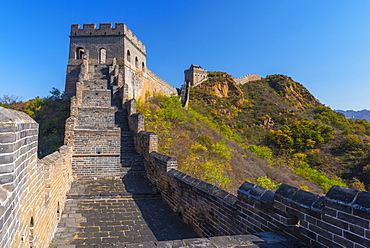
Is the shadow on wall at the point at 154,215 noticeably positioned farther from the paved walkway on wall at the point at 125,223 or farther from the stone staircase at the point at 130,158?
the stone staircase at the point at 130,158

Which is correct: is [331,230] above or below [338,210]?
below

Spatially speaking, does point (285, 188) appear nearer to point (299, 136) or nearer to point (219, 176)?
point (219, 176)

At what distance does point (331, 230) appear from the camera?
216 centimetres

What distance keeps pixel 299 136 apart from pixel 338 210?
28896 millimetres

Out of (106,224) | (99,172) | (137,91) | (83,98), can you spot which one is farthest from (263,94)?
(106,224)

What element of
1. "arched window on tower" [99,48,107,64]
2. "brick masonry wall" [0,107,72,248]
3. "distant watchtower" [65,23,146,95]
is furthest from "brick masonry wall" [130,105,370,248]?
"arched window on tower" [99,48,107,64]

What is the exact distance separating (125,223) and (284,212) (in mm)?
3679

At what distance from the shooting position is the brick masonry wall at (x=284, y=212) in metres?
1.99

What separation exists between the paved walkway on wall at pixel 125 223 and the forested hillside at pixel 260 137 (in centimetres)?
302

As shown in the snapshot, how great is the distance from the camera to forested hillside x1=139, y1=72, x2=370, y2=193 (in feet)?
41.1

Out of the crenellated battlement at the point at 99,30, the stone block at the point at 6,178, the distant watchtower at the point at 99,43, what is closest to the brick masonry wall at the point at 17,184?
the stone block at the point at 6,178

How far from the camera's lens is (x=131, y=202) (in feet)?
21.3

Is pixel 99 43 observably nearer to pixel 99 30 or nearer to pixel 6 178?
pixel 99 30

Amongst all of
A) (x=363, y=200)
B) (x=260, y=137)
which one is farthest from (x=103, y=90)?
(x=260, y=137)
